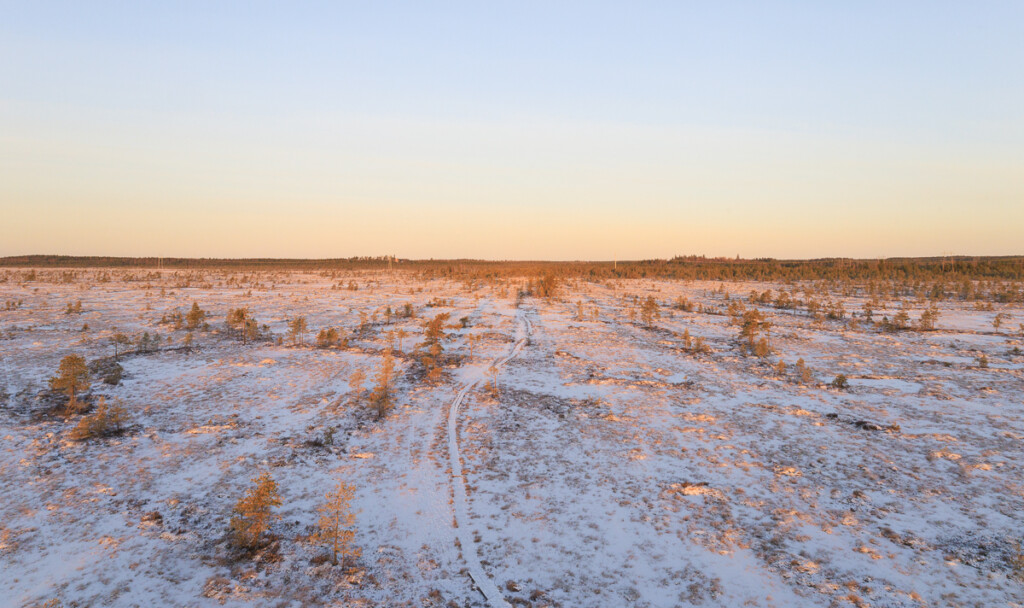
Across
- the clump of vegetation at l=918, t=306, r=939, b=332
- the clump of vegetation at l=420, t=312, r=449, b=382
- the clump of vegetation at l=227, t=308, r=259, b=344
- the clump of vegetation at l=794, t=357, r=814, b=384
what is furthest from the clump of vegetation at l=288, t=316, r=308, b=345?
the clump of vegetation at l=918, t=306, r=939, b=332

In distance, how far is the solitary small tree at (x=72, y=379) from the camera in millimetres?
8891

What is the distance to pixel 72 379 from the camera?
895cm

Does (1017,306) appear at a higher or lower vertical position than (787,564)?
higher

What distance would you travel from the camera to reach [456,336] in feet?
55.7

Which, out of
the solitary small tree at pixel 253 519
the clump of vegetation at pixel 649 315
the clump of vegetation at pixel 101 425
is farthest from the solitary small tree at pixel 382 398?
the clump of vegetation at pixel 649 315

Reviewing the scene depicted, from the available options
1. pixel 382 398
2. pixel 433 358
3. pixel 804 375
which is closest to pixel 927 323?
pixel 804 375

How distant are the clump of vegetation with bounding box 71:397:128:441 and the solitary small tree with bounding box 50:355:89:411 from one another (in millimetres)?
820

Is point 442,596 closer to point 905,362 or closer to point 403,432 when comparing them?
point 403,432

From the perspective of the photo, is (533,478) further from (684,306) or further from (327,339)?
(684,306)

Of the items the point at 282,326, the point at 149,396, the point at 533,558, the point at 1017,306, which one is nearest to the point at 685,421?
the point at 533,558

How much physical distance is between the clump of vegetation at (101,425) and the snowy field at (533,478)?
211mm

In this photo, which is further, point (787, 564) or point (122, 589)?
point (787, 564)

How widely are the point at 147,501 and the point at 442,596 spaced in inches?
163

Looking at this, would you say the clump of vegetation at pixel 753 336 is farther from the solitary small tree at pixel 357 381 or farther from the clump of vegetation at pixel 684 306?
the solitary small tree at pixel 357 381
